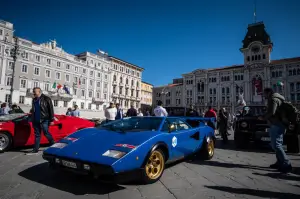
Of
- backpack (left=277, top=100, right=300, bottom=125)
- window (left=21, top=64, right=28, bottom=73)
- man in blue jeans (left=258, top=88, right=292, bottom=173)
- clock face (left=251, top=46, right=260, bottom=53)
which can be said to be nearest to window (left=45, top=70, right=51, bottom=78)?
window (left=21, top=64, right=28, bottom=73)

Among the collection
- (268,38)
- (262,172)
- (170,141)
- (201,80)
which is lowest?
(262,172)

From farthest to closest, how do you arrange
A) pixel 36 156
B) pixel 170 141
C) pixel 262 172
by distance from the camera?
1. pixel 36 156
2. pixel 262 172
3. pixel 170 141

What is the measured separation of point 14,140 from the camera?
5.33 metres

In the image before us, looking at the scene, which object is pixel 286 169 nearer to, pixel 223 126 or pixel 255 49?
pixel 223 126

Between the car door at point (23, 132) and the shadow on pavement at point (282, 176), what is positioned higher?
the car door at point (23, 132)

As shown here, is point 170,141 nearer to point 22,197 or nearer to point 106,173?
point 106,173

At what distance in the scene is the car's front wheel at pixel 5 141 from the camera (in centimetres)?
516

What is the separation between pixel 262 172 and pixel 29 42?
45.6m

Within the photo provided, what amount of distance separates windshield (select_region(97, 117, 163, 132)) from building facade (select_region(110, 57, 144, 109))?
53.7m

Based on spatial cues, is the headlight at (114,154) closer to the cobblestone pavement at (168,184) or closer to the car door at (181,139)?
the cobblestone pavement at (168,184)

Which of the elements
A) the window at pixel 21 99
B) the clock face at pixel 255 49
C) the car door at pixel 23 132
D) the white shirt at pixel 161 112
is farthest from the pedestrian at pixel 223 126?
the clock face at pixel 255 49

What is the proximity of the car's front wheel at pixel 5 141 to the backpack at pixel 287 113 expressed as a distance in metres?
6.94

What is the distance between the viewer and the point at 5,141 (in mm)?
5203

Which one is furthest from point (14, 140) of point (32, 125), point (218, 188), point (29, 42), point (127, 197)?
point (29, 42)
